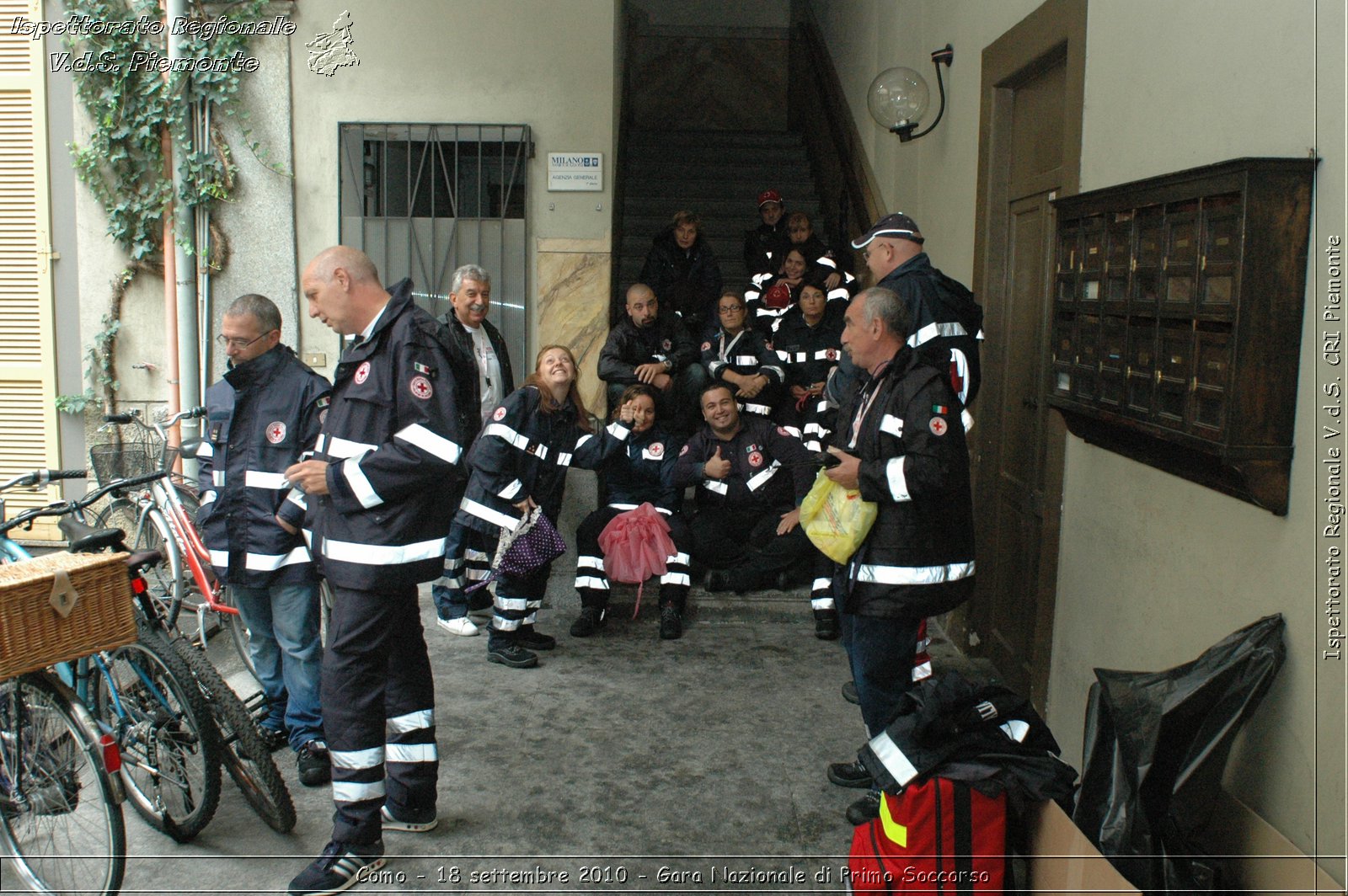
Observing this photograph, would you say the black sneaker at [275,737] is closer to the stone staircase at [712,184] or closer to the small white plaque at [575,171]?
the small white plaque at [575,171]

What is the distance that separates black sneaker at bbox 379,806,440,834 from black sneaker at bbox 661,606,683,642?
7.58 ft

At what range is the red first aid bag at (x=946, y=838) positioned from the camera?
3.00 m

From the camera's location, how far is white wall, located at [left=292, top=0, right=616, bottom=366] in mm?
7207

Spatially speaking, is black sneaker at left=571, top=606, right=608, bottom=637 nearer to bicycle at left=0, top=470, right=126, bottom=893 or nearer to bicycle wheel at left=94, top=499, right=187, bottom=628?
bicycle wheel at left=94, top=499, right=187, bottom=628

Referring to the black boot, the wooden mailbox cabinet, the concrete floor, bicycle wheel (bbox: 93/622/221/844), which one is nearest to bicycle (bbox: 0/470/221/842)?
bicycle wheel (bbox: 93/622/221/844)

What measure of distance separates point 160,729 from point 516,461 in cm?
234

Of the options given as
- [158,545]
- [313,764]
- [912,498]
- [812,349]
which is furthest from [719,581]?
[158,545]

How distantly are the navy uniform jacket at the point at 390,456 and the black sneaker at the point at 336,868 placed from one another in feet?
2.85

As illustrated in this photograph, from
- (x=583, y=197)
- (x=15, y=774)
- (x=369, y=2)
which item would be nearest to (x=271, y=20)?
(x=369, y=2)

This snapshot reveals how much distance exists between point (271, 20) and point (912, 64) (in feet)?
13.8

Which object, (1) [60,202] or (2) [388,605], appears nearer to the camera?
(2) [388,605]

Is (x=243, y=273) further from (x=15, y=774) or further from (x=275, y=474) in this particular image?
(x=15, y=774)

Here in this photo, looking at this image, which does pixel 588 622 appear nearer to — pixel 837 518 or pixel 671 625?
pixel 671 625

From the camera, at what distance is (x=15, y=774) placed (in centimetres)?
330
